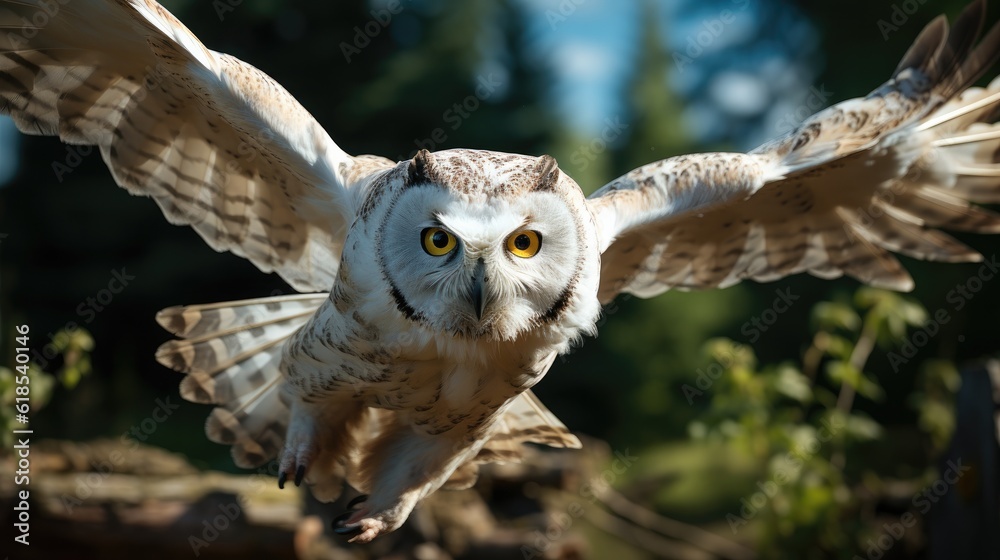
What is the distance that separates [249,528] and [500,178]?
2.97 m

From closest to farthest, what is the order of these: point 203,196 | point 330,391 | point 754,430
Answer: point 330,391 < point 203,196 < point 754,430

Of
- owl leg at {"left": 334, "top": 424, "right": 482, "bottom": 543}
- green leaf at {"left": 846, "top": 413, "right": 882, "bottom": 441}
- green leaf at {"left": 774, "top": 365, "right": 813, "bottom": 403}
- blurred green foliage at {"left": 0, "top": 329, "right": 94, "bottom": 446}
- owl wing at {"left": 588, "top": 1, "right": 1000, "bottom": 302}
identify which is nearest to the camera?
owl leg at {"left": 334, "top": 424, "right": 482, "bottom": 543}

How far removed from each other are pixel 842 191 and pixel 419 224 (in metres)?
2.28

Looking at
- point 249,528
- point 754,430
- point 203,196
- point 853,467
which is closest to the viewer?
point 203,196

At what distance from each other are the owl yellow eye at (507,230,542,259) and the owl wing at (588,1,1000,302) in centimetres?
88

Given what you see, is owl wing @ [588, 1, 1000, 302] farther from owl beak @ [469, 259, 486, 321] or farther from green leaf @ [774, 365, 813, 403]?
green leaf @ [774, 365, 813, 403]

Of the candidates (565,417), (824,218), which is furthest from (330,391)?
(565,417)

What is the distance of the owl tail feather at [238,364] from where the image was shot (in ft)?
10.8

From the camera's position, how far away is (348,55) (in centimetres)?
930

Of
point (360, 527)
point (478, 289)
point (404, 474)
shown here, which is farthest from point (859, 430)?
point (478, 289)

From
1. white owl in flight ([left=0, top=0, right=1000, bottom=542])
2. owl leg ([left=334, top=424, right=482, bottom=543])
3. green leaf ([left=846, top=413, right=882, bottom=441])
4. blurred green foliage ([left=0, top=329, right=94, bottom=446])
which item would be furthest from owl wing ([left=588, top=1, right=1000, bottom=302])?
blurred green foliage ([left=0, top=329, right=94, bottom=446])

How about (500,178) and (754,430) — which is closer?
(500,178)

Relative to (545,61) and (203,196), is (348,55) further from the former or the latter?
(203,196)

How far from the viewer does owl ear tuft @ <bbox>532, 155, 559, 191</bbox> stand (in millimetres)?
2088
